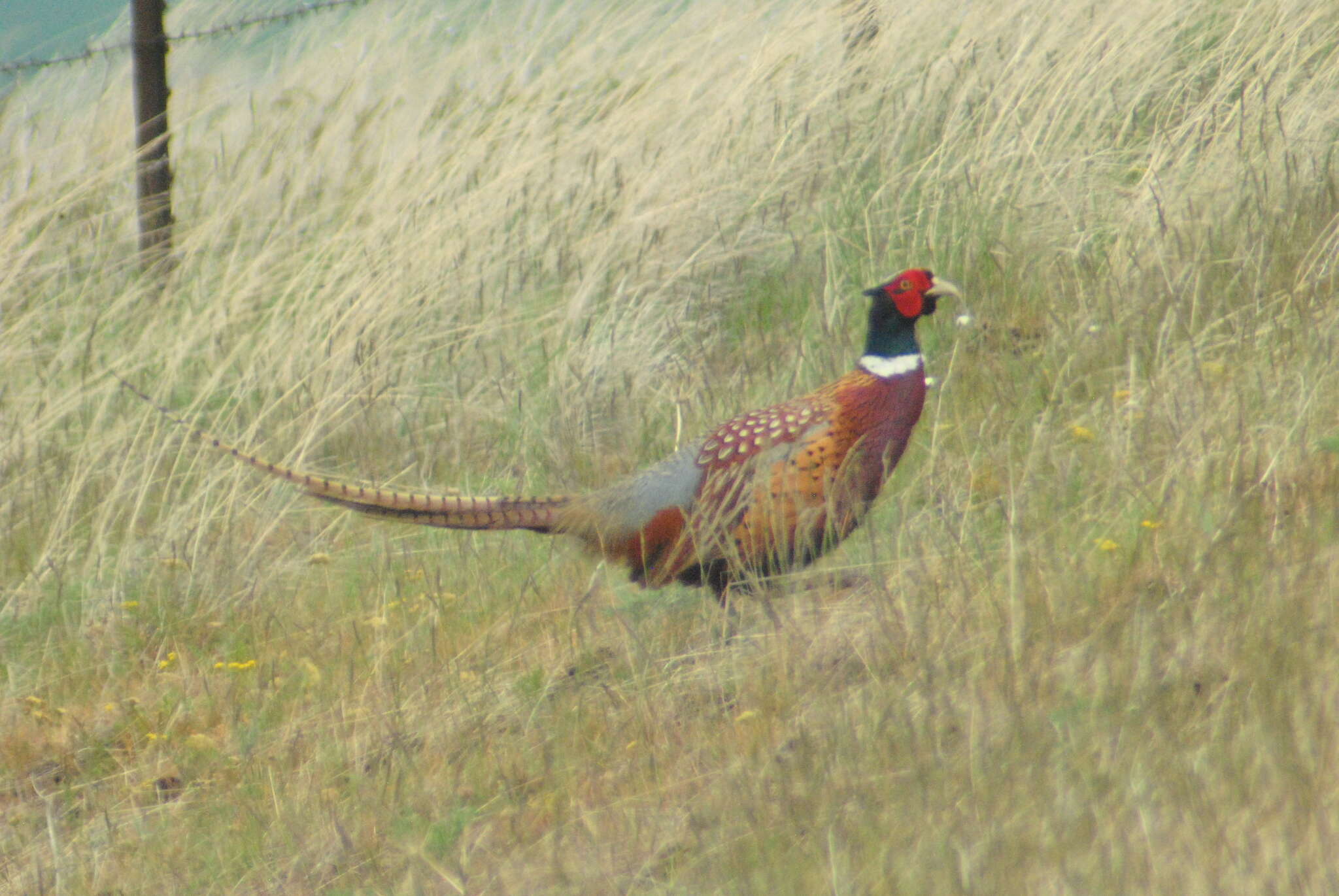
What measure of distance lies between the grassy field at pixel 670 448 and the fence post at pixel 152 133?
0.16 meters

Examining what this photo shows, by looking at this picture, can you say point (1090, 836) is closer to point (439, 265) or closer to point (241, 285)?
point (439, 265)

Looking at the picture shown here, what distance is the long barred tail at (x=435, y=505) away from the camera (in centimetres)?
Result: 329

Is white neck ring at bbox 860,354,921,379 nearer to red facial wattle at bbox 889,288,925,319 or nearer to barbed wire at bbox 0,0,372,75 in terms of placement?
red facial wattle at bbox 889,288,925,319

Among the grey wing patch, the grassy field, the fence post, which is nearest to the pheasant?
the grey wing patch

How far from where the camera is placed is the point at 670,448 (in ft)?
13.6

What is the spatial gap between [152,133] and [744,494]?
113 inches

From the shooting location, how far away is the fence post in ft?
16.4

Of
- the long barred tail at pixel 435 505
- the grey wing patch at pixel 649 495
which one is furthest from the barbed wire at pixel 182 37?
the grey wing patch at pixel 649 495

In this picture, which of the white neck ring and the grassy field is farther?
the white neck ring

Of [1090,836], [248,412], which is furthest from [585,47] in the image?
[1090,836]

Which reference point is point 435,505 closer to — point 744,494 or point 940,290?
point 744,494

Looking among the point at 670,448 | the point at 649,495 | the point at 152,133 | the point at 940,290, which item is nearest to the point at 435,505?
the point at 649,495

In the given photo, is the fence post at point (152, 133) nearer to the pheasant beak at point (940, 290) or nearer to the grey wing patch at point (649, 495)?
the grey wing patch at point (649, 495)

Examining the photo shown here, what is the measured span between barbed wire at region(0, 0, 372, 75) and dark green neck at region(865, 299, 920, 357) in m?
2.63
